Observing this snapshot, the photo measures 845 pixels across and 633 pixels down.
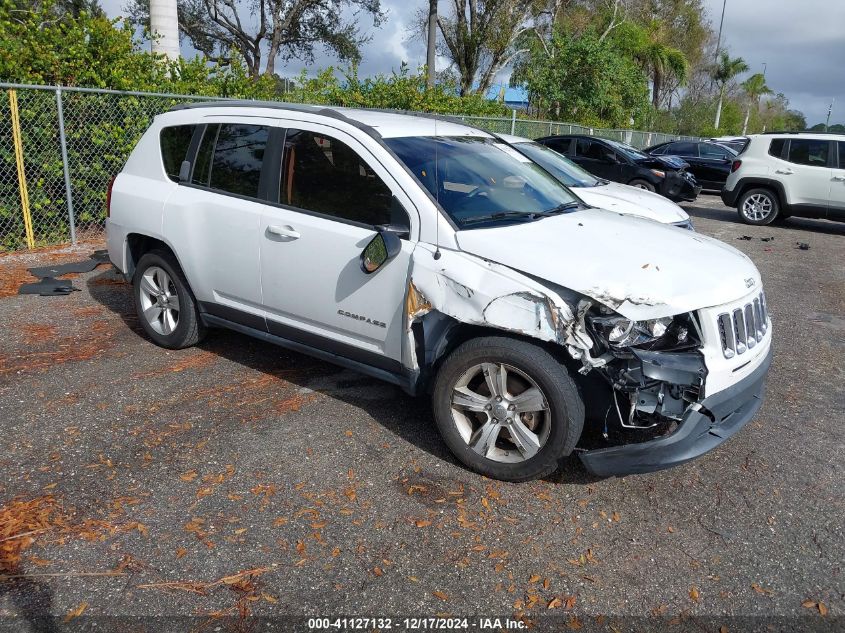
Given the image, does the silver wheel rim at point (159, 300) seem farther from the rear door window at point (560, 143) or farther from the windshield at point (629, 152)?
the windshield at point (629, 152)

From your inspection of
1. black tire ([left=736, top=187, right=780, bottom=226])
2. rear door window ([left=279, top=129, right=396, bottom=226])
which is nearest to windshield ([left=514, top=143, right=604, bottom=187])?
rear door window ([left=279, top=129, right=396, bottom=226])

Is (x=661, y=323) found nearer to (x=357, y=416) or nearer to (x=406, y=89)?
(x=357, y=416)

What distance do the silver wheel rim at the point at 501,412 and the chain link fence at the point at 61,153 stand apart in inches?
247

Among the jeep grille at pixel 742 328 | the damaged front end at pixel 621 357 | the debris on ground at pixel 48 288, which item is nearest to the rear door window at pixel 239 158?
the damaged front end at pixel 621 357

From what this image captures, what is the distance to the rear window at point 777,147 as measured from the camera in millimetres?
13664

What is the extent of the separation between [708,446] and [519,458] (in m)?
0.91

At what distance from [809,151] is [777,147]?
0.58m

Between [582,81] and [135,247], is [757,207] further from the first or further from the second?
[582,81]

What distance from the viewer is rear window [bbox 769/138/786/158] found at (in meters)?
13.7

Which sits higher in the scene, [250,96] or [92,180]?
[250,96]

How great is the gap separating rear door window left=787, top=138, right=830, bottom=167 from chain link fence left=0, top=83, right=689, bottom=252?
11.2 metres

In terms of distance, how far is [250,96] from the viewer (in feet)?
34.9

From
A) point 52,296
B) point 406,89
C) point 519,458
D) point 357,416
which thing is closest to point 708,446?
point 519,458

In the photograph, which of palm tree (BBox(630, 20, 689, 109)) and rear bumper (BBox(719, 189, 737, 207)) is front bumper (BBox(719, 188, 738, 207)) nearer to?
rear bumper (BBox(719, 189, 737, 207))
